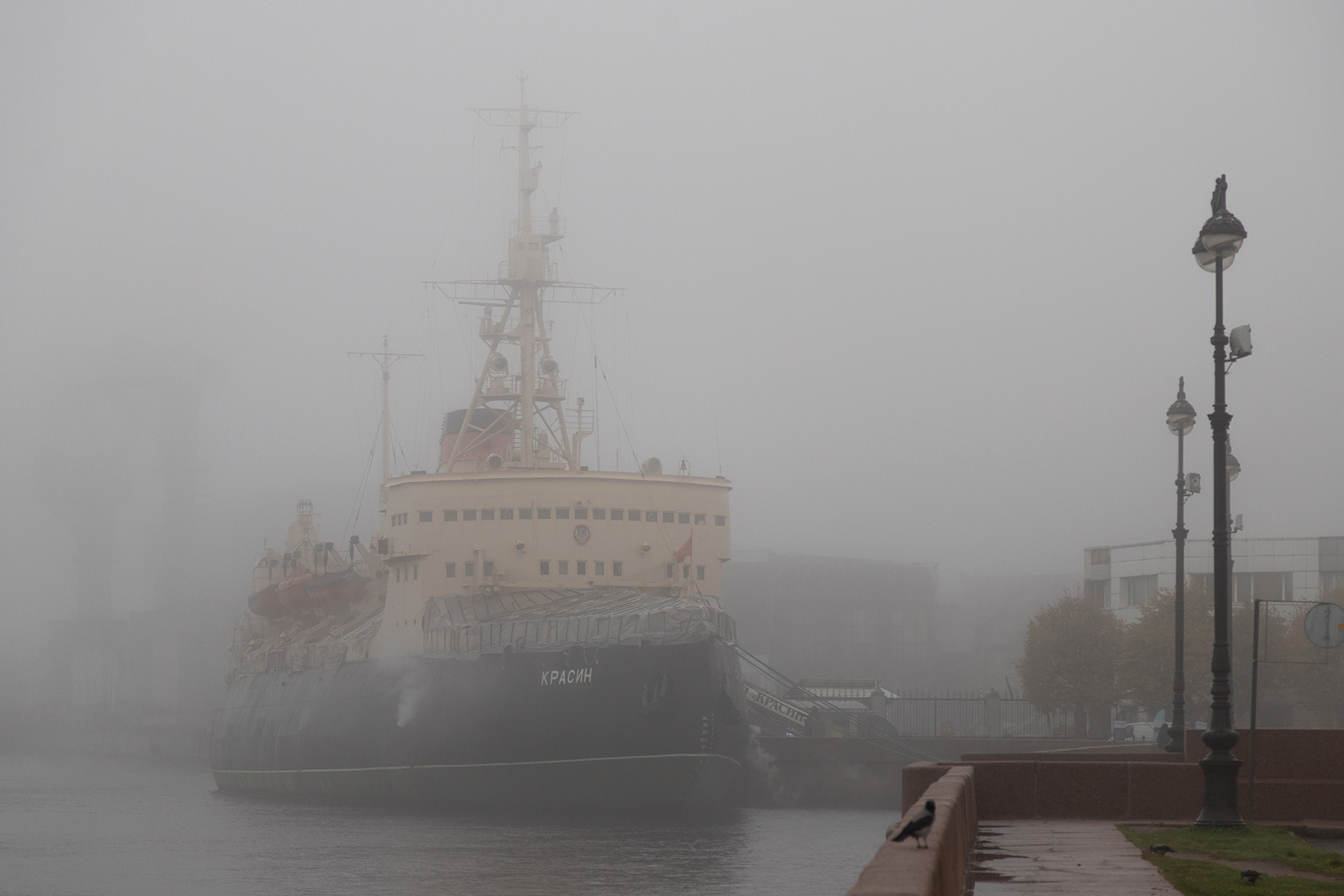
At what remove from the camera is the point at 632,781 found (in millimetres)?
38719

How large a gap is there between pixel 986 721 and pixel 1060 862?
5131 cm

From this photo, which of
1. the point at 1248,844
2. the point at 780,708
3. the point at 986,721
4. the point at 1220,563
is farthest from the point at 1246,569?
the point at 1248,844

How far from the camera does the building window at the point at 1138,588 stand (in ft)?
255

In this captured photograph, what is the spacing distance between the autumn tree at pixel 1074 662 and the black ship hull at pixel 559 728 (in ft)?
81.0

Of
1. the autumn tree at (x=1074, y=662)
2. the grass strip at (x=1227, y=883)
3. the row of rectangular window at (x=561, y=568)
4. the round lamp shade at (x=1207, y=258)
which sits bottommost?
the autumn tree at (x=1074, y=662)

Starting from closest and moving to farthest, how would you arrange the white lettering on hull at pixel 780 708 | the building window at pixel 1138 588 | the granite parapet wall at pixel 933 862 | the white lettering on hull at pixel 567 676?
the granite parapet wall at pixel 933 862
the white lettering on hull at pixel 567 676
the white lettering on hull at pixel 780 708
the building window at pixel 1138 588

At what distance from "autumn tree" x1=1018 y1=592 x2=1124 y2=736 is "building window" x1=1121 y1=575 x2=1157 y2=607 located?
1619cm

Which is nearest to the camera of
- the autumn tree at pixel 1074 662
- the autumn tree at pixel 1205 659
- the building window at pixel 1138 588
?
the autumn tree at pixel 1205 659

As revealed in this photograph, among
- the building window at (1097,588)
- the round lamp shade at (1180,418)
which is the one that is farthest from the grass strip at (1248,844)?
the building window at (1097,588)

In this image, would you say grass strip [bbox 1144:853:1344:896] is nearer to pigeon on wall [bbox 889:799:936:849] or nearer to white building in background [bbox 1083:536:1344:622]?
pigeon on wall [bbox 889:799:936:849]

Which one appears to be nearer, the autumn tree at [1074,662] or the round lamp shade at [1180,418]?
the round lamp shade at [1180,418]

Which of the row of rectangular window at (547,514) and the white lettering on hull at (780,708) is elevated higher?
the row of rectangular window at (547,514)

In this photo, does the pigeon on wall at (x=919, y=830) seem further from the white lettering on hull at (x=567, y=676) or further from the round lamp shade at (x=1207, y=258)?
the white lettering on hull at (x=567, y=676)

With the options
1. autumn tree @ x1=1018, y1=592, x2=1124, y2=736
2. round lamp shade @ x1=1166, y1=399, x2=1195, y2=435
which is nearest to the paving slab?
round lamp shade @ x1=1166, y1=399, x2=1195, y2=435
